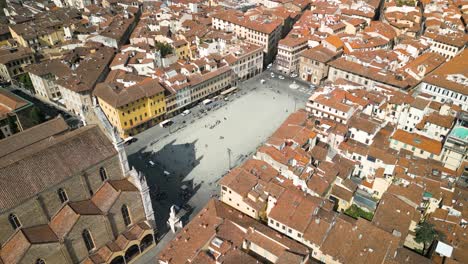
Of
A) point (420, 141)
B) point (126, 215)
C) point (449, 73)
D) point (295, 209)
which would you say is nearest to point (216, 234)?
point (295, 209)

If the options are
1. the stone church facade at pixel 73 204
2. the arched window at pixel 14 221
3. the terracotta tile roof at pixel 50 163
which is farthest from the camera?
the stone church facade at pixel 73 204

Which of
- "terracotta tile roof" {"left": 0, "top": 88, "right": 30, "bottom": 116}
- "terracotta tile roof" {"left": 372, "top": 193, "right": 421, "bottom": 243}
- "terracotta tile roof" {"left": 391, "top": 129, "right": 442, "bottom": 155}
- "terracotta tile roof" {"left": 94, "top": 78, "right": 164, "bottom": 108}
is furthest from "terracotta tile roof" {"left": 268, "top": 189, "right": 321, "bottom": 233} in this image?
"terracotta tile roof" {"left": 0, "top": 88, "right": 30, "bottom": 116}

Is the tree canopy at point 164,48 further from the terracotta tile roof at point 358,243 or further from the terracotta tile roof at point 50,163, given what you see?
the terracotta tile roof at point 358,243

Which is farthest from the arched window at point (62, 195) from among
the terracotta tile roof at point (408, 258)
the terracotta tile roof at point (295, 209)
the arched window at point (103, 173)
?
the terracotta tile roof at point (408, 258)

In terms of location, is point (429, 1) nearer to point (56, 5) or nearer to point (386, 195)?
point (386, 195)

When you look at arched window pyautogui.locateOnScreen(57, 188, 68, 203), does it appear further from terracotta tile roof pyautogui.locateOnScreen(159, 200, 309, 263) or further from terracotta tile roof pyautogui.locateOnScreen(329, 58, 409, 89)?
terracotta tile roof pyautogui.locateOnScreen(329, 58, 409, 89)

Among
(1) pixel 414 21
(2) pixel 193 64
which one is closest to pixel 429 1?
(1) pixel 414 21
